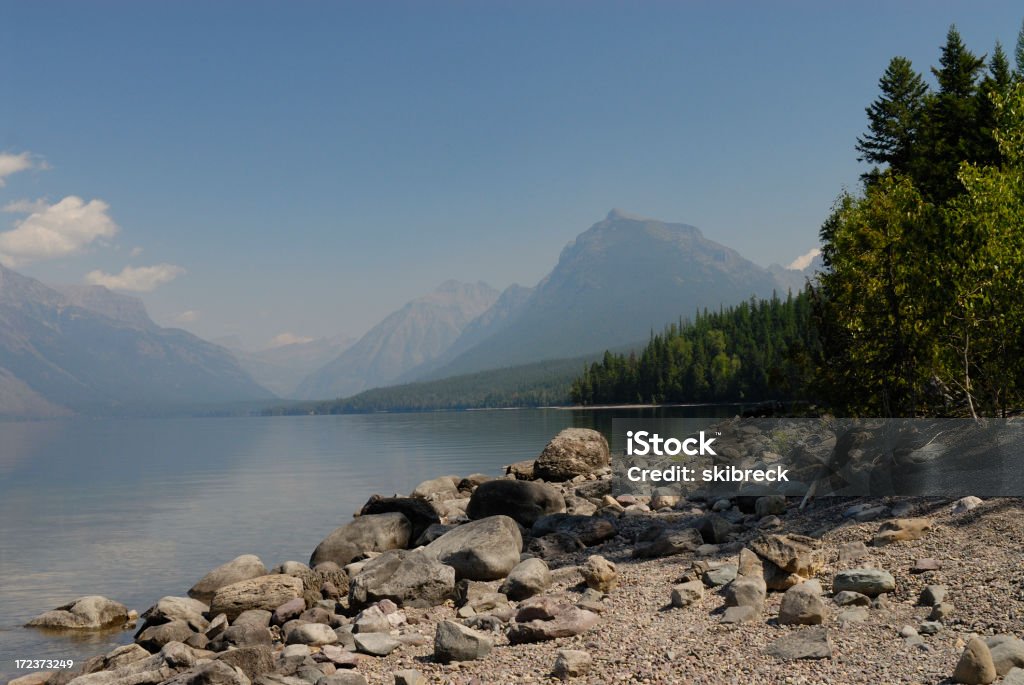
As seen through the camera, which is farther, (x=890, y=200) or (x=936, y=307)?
(x=890, y=200)

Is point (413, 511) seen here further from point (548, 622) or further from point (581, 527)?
point (548, 622)

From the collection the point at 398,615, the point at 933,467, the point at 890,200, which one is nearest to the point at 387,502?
the point at 398,615

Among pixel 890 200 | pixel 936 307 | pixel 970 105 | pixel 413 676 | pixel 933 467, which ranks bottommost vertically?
pixel 413 676

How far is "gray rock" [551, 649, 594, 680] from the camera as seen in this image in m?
9.85

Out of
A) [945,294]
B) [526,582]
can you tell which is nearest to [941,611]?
[526,582]

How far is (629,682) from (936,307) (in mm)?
13911

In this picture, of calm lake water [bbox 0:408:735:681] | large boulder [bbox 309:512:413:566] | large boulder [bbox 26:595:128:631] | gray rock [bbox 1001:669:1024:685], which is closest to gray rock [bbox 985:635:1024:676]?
gray rock [bbox 1001:669:1024:685]

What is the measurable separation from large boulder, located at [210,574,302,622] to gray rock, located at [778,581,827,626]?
1055 cm

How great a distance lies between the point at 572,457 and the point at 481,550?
17.6 m

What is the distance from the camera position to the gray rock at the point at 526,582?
48.8 feet

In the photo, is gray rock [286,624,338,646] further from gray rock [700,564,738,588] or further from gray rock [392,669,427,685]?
gray rock [700,564,738,588]

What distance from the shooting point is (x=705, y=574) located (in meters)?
13.5

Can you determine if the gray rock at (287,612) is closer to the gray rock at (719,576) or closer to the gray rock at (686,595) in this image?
the gray rock at (686,595)

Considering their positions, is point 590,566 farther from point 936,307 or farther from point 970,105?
point 970,105
